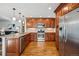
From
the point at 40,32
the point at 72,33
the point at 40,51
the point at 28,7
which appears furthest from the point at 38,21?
the point at 72,33

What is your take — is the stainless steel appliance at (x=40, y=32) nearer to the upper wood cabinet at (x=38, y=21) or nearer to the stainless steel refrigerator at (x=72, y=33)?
the upper wood cabinet at (x=38, y=21)

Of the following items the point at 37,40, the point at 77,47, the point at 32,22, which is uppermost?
the point at 32,22

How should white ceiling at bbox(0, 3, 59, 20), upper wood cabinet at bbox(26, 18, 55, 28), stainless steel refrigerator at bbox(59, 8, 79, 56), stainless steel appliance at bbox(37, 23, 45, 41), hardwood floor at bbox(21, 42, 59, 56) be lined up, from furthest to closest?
1. upper wood cabinet at bbox(26, 18, 55, 28)
2. stainless steel appliance at bbox(37, 23, 45, 41)
3. hardwood floor at bbox(21, 42, 59, 56)
4. white ceiling at bbox(0, 3, 59, 20)
5. stainless steel refrigerator at bbox(59, 8, 79, 56)

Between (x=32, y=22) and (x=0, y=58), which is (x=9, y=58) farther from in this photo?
(x=32, y=22)

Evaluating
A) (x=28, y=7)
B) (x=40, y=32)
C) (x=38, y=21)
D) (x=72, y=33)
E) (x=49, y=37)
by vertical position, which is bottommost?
(x=49, y=37)

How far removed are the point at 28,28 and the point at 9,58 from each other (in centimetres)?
985

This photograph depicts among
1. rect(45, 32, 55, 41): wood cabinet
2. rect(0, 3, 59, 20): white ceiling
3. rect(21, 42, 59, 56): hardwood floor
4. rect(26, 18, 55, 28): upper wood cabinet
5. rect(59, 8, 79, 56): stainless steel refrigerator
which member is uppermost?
rect(0, 3, 59, 20): white ceiling

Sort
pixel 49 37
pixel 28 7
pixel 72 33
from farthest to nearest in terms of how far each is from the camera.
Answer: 1. pixel 49 37
2. pixel 28 7
3. pixel 72 33

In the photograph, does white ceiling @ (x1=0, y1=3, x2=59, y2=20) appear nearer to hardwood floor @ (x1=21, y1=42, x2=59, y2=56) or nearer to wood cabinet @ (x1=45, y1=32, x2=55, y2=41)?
hardwood floor @ (x1=21, y1=42, x2=59, y2=56)

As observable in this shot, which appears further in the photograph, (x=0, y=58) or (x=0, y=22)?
(x=0, y=22)

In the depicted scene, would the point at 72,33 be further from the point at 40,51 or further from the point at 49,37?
the point at 49,37

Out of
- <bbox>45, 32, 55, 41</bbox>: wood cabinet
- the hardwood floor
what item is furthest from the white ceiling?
<bbox>45, 32, 55, 41</bbox>: wood cabinet

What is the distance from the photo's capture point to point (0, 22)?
1288 cm

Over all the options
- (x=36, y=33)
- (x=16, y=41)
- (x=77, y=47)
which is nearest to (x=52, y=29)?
(x=36, y=33)
